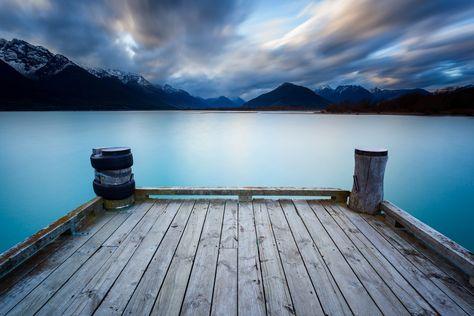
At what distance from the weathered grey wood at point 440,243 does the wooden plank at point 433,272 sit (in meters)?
0.15

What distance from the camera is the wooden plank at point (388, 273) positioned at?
1.79 m

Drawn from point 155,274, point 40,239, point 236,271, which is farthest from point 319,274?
point 40,239

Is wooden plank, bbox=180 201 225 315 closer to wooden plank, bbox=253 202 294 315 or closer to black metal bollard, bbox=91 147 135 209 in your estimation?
wooden plank, bbox=253 202 294 315

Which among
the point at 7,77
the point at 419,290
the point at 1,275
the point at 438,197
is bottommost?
the point at 438,197

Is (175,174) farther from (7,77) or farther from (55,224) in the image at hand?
(7,77)

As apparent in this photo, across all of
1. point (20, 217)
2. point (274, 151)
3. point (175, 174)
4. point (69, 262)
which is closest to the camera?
point (69, 262)

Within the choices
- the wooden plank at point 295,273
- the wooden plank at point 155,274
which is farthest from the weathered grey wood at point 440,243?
the wooden plank at point 155,274

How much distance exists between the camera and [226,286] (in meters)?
1.96

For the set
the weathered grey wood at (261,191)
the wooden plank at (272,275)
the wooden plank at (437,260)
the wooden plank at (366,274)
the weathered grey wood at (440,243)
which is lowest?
the wooden plank at (437,260)

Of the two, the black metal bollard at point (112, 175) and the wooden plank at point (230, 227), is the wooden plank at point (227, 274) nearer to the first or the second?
the wooden plank at point (230, 227)

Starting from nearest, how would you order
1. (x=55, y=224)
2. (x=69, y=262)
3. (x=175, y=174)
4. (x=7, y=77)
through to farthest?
(x=69, y=262)
(x=55, y=224)
(x=175, y=174)
(x=7, y=77)

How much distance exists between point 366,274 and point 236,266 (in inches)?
48.5

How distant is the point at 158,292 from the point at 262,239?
1256 millimetres

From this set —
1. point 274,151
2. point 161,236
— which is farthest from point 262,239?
point 274,151
